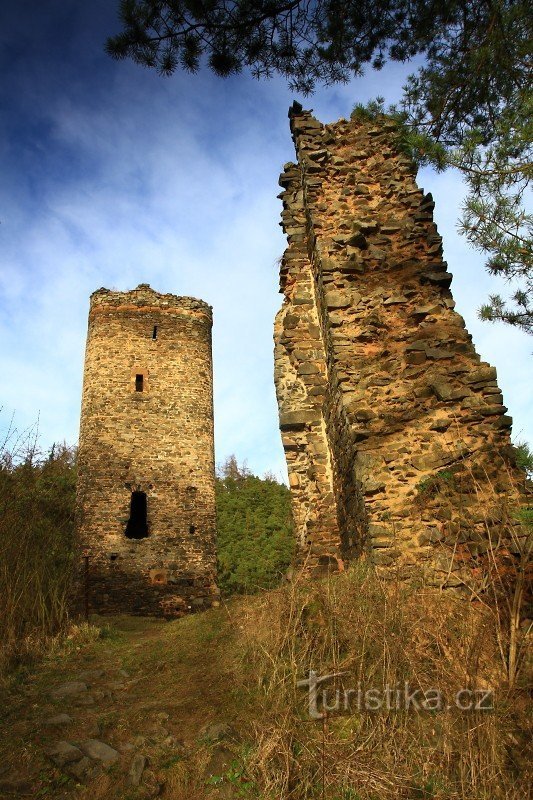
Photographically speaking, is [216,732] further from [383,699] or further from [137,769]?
[383,699]

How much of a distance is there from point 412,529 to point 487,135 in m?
3.96

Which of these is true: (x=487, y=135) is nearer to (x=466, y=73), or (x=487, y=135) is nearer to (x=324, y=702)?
(x=466, y=73)

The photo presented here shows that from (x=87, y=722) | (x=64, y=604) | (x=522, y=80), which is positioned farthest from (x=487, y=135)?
(x=64, y=604)

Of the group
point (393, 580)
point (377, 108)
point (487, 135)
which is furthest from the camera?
point (377, 108)

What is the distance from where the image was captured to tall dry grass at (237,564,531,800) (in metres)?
2.21

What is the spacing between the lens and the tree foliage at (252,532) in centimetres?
1585

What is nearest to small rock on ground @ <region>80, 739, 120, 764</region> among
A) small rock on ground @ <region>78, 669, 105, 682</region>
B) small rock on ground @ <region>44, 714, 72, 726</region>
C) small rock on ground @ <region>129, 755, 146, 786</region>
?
small rock on ground @ <region>129, 755, 146, 786</region>

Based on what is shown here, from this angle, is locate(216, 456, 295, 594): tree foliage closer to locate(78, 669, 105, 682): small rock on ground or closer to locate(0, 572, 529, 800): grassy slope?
locate(78, 669, 105, 682): small rock on ground

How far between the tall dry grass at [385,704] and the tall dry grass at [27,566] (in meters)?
2.44

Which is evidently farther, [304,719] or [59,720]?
[59,720]

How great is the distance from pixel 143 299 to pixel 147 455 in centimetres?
478

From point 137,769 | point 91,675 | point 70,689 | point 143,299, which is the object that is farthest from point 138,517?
point 137,769

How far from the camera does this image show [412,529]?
3826 millimetres

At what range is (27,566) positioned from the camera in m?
5.25
